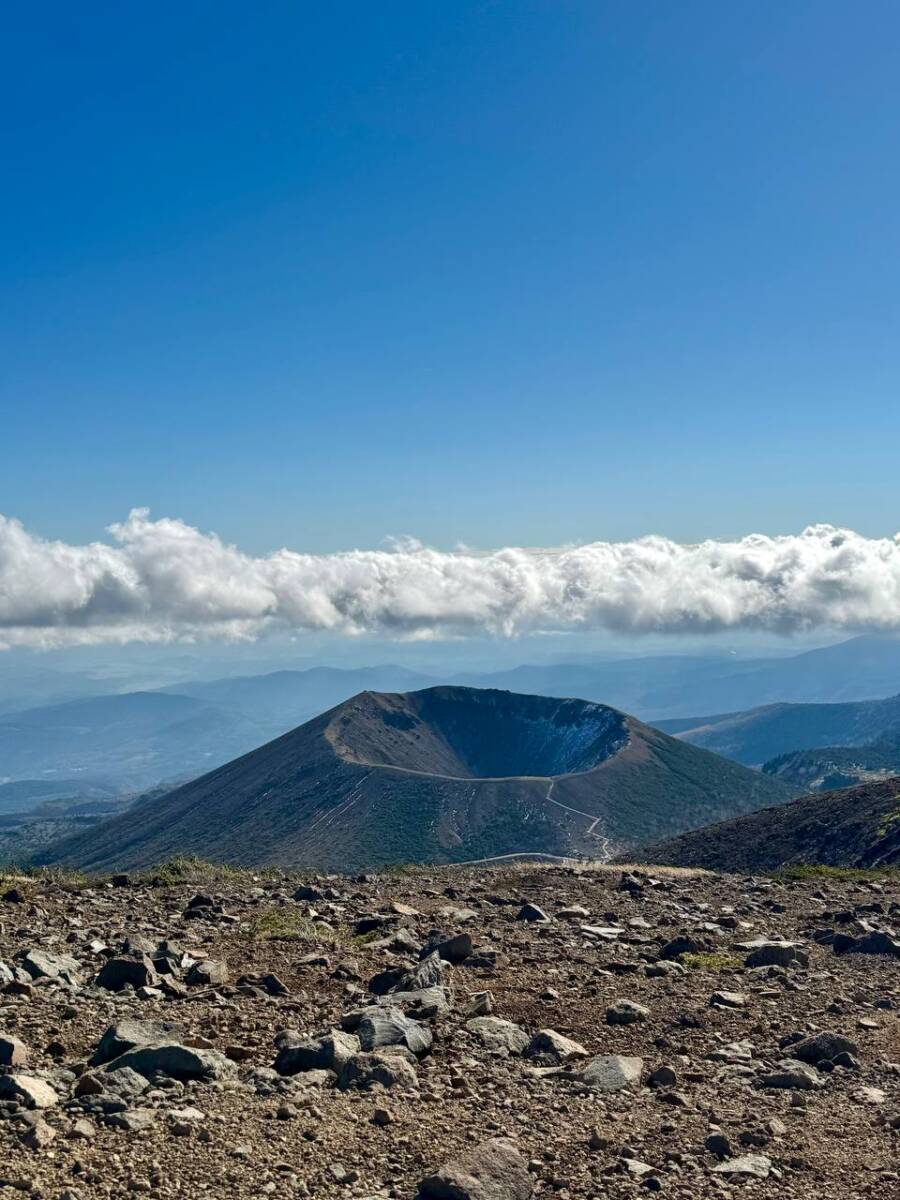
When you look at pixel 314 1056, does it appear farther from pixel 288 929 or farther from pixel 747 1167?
pixel 288 929

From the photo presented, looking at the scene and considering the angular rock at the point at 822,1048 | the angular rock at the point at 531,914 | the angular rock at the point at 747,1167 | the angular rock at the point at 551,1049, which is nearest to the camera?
the angular rock at the point at 747,1167

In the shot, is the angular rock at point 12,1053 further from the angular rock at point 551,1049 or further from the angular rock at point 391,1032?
the angular rock at point 551,1049

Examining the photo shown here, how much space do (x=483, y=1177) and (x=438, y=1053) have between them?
11.8 ft

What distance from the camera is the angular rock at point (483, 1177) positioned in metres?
8.29

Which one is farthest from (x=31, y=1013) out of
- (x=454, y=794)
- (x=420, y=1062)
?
(x=454, y=794)

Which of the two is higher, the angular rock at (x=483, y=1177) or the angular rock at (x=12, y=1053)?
the angular rock at (x=12, y=1053)

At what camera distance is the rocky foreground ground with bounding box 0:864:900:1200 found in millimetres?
8867

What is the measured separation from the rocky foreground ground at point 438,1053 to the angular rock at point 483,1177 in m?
0.02

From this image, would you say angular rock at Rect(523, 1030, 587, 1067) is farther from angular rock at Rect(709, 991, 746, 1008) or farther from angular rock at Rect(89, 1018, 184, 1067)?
angular rock at Rect(89, 1018, 184, 1067)

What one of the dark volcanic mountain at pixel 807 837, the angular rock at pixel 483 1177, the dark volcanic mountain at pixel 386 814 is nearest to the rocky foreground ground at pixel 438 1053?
the angular rock at pixel 483 1177

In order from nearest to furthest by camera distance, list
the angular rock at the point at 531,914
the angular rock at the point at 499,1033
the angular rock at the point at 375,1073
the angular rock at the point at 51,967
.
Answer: the angular rock at the point at 375,1073 < the angular rock at the point at 499,1033 < the angular rock at the point at 51,967 < the angular rock at the point at 531,914

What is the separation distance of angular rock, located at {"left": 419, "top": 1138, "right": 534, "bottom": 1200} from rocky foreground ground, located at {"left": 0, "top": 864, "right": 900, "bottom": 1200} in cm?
2

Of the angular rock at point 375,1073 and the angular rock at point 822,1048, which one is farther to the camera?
the angular rock at point 822,1048

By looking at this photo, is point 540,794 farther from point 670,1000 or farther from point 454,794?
point 670,1000
